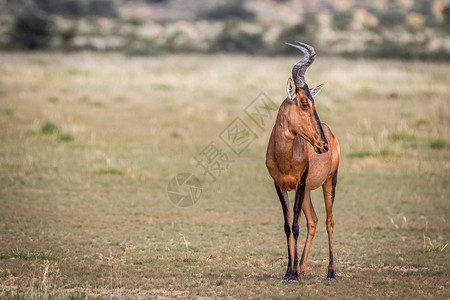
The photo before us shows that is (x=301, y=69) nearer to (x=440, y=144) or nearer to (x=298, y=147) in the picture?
(x=298, y=147)

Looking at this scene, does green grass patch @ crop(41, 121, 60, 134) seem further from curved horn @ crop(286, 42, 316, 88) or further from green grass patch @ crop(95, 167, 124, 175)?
curved horn @ crop(286, 42, 316, 88)

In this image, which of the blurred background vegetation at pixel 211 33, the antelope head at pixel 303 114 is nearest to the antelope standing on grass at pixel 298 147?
the antelope head at pixel 303 114

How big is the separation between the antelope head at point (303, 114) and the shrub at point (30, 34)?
38810mm

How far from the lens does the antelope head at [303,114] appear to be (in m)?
6.42

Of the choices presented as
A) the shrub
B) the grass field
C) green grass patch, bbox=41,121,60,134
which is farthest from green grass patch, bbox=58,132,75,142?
the shrub

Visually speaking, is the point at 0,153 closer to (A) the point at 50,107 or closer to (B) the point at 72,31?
(A) the point at 50,107

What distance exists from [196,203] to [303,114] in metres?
4.87

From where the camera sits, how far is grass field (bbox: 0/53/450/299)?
6.94m

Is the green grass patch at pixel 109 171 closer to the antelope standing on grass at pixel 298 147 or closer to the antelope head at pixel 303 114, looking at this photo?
the antelope standing on grass at pixel 298 147

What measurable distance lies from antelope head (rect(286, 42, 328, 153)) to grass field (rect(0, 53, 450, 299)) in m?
1.51

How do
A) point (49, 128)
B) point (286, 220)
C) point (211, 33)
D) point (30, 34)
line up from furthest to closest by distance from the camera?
point (211, 33) < point (30, 34) < point (49, 128) < point (286, 220)

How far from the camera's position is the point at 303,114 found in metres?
6.47

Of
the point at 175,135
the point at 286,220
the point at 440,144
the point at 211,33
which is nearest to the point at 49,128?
the point at 175,135

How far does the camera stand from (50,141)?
1592 cm
